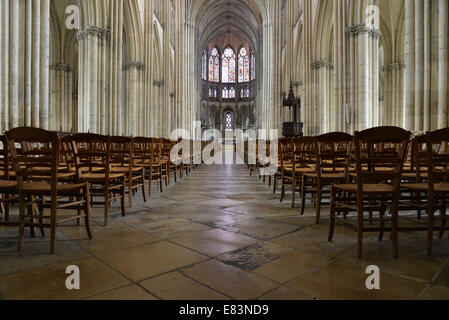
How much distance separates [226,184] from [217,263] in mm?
5226

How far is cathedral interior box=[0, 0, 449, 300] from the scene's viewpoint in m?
2.07

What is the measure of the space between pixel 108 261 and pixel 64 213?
2086 mm

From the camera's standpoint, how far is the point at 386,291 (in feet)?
6.02

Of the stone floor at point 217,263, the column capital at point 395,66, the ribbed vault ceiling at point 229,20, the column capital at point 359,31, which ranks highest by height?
the ribbed vault ceiling at point 229,20

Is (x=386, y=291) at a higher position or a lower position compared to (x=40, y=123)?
lower

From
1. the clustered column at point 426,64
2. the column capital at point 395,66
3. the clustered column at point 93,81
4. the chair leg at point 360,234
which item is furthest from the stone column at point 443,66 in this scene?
the column capital at point 395,66

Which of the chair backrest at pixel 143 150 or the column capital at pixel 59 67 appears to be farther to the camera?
the column capital at pixel 59 67

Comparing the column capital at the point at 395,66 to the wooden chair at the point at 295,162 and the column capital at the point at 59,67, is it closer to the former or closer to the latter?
the wooden chair at the point at 295,162

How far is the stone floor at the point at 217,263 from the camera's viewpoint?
1.83m

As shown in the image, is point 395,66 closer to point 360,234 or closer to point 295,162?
point 295,162

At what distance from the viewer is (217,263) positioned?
229 centimetres

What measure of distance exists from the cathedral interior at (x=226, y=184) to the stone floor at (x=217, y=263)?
1 cm
